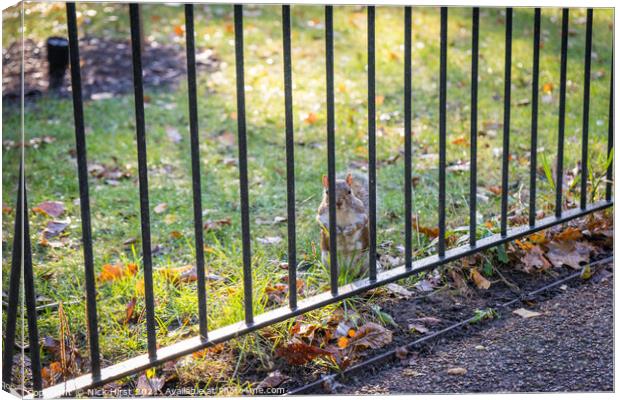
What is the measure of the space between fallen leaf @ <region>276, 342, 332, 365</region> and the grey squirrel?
55 cm

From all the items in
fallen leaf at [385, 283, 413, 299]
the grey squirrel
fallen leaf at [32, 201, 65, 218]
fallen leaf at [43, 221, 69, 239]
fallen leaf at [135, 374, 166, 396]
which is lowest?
fallen leaf at [135, 374, 166, 396]

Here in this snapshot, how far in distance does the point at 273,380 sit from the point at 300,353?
4.5 inches

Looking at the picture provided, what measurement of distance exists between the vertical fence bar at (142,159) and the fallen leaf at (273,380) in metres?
0.33

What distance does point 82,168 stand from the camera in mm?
2193

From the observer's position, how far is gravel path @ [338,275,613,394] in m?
2.44

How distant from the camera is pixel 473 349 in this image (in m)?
2.65

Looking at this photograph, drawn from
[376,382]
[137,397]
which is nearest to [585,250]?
[376,382]

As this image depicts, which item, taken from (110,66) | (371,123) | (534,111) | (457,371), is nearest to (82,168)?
(371,123)

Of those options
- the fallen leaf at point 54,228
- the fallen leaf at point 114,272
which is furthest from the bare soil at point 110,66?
the fallen leaf at point 114,272

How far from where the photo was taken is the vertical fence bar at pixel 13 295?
2.09m

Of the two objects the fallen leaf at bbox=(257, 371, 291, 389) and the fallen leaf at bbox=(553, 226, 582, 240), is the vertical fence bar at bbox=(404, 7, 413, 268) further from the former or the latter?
the fallen leaf at bbox=(553, 226, 582, 240)

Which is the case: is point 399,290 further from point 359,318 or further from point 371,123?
point 371,123

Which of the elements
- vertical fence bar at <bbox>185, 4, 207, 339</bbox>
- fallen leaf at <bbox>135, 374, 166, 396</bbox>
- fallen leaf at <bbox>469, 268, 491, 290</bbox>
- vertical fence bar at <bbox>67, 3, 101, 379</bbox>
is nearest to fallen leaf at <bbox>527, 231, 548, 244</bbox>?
fallen leaf at <bbox>469, 268, 491, 290</bbox>

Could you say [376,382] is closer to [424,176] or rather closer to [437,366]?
[437,366]
